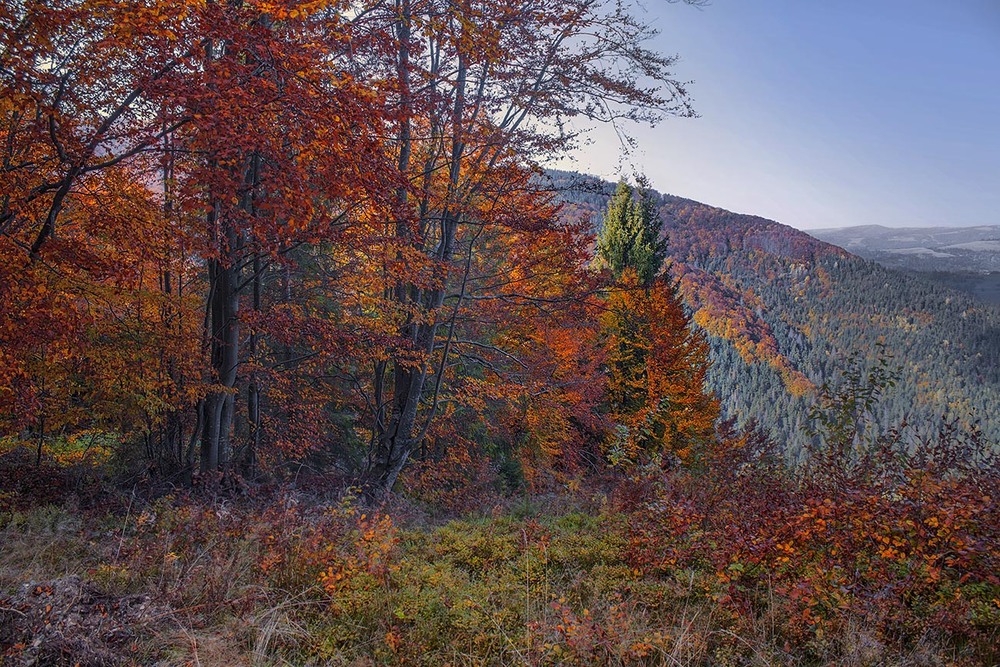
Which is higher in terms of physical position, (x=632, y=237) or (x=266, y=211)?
(x=632, y=237)

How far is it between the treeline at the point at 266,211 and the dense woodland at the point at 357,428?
0.06 meters

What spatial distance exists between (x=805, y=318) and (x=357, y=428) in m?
172

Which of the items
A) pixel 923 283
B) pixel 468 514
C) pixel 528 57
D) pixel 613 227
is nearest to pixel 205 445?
pixel 468 514

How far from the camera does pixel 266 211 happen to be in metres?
7.04

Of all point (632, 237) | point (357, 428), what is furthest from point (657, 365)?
point (357, 428)

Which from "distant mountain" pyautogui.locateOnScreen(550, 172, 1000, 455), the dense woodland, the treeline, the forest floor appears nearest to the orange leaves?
the treeline

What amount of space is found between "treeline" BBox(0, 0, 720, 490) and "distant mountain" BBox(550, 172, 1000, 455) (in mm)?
110390

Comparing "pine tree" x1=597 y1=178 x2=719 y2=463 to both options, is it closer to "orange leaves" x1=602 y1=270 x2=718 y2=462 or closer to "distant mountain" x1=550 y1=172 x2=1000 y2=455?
"orange leaves" x1=602 y1=270 x2=718 y2=462

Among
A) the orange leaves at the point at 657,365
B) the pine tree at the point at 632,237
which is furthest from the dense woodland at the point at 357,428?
the pine tree at the point at 632,237

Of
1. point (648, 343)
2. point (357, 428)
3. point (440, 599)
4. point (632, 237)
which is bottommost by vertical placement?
point (357, 428)

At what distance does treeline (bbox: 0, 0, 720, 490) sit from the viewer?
15.7ft

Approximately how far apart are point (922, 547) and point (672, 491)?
2.49m

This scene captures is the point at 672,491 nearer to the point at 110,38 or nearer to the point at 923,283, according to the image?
the point at 110,38

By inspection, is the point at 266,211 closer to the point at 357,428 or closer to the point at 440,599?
the point at 440,599
